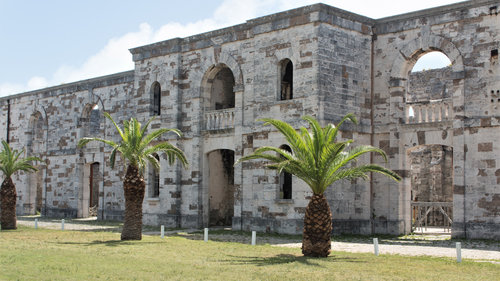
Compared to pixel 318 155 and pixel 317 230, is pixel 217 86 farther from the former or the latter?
pixel 317 230

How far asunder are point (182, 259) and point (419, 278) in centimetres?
572

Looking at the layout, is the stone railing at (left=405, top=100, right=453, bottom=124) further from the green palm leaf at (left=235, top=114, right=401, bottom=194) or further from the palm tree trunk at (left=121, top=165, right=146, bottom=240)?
the palm tree trunk at (left=121, top=165, right=146, bottom=240)

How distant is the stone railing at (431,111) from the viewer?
864 inches

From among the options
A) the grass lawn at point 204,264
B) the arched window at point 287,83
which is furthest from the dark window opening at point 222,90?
the grass lawn at point 204,264

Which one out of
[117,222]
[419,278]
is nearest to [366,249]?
[419,278]

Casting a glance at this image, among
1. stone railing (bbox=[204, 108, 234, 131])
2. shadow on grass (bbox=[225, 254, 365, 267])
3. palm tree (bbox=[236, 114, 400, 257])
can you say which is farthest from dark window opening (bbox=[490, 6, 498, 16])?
shadow on grass (bbox=[225, 254, 365, 267])

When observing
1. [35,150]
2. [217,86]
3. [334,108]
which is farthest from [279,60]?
[35,150]

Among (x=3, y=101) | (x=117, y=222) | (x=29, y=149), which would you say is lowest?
(x=117, y=222)

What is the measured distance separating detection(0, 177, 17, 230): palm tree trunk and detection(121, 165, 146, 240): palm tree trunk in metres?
7.09

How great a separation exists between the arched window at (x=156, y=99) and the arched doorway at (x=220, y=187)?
3537 mm

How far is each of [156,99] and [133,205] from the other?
9099 mm

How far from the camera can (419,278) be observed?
1269cm

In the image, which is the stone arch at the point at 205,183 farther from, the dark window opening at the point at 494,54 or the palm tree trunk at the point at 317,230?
the dark window opening at the point at 494,54

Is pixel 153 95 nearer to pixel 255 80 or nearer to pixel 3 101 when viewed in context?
pixel 255 80
